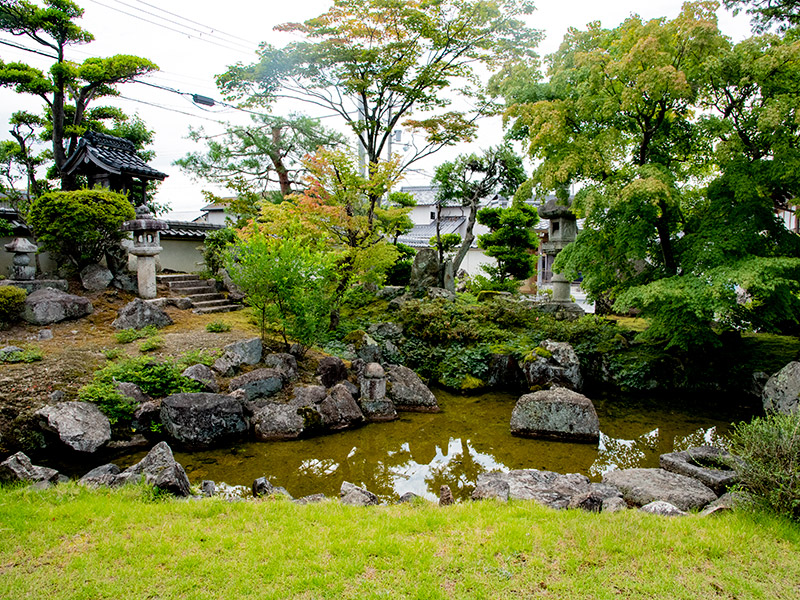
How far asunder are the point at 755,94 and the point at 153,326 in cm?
1348

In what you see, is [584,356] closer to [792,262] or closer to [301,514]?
[792,262]

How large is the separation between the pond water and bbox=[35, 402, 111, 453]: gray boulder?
50 cm

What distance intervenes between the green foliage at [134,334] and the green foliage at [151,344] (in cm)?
39

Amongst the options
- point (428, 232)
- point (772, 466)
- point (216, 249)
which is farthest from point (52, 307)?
point (428, 232)

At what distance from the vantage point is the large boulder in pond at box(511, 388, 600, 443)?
27.1 feet

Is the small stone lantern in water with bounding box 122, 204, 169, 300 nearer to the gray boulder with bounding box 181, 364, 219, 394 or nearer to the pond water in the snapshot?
the gray boulder with bounding box 181, 364, 219, 394

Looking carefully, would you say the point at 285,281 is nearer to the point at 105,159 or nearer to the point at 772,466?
the point at 105,159

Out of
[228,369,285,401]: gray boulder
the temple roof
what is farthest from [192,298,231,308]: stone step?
[228,369,285,401]: gray boulder

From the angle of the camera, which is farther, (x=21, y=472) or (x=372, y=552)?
(x=21, y=472)

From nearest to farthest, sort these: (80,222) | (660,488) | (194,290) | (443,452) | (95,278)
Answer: (660,488) < (443,452) < (80,222) < (95,278) < (194,290)

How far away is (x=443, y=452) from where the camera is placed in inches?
314

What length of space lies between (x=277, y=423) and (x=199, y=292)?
24.2ft

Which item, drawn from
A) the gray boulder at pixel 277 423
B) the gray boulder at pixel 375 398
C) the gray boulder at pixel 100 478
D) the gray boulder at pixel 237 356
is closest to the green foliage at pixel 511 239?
the gray boulder at pixel 375 398

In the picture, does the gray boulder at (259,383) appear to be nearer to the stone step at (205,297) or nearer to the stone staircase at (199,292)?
the stone staircase at (199,292)
